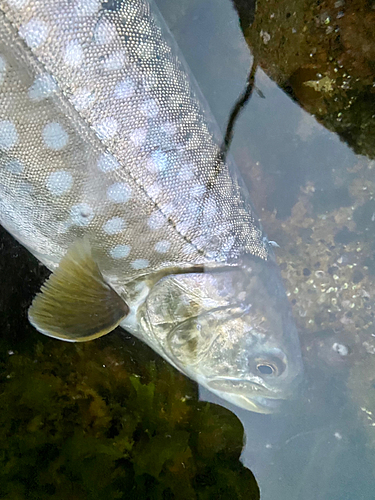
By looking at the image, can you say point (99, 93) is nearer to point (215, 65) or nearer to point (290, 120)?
point (215, 65)

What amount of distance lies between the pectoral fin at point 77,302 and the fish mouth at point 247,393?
2.64 feet

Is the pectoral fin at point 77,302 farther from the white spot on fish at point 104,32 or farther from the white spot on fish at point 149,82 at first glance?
the white spot on fish at point 104,32

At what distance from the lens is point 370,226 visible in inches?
111

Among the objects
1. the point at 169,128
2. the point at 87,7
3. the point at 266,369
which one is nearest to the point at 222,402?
the point at 266,369

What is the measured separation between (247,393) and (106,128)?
72.7 inches

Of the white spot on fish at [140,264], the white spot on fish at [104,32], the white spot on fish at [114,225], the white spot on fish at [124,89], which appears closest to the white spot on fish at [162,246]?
the white spot on fish at [140,264]

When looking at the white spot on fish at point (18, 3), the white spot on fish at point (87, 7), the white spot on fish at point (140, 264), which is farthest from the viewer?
the white spot on fish at point (140, 264)

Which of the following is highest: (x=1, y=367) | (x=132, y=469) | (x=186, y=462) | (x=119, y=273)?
(x=119, y=273)

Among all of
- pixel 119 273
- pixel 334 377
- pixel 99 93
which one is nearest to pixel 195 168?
pixel 99 93

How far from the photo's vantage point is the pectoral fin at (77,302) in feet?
6.75

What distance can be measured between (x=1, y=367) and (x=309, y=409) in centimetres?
245

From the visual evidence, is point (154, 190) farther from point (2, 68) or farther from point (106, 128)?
point (2, 68)

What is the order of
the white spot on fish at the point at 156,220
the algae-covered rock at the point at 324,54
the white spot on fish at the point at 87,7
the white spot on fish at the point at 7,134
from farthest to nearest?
the algae-covered rock at the point at 324,54, the white spot on fish at the point at 156,220, the white spot on fish at the point at 7,134, the white spot on fish at the point at 87,7

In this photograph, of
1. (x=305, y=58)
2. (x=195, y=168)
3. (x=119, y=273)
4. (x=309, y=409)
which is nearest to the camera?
(x=195, y=168)
